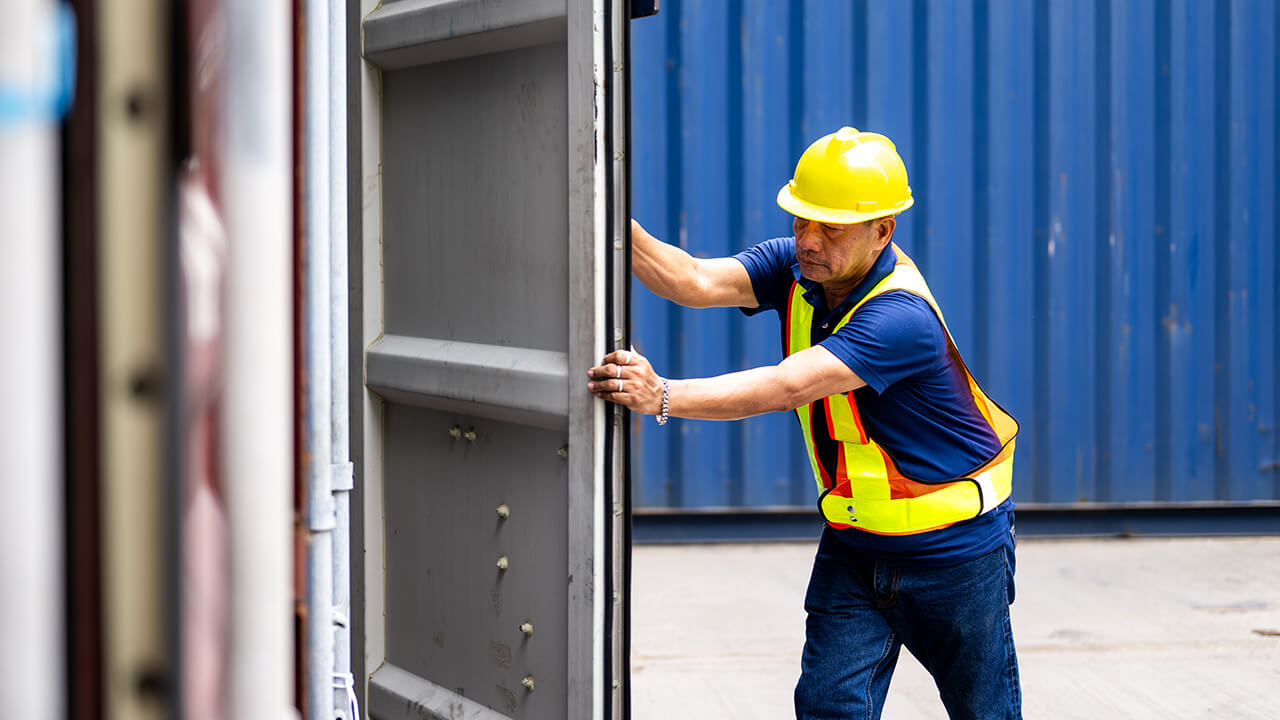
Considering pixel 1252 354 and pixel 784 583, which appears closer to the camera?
pixel 784 583

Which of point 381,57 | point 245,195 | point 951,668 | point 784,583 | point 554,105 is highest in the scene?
point 381,57

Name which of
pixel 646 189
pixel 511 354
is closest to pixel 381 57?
pixel 511 354

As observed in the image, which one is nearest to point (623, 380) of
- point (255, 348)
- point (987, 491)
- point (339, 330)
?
point (339, 330)

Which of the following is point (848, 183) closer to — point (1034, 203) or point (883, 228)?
point (883, 228)

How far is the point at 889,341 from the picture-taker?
2682 mm

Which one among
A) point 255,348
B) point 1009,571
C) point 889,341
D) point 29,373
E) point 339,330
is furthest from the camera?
point 1009,571

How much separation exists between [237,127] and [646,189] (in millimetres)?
5279

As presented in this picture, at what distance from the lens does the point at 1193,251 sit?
6469 millimetres

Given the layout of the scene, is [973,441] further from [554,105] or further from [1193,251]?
[1193,251]

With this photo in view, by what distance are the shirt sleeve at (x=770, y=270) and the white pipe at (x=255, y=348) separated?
2.28 meters

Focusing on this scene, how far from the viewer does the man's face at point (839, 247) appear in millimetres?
2781

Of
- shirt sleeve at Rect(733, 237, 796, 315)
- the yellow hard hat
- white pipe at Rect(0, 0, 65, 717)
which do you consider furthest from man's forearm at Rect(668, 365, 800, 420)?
white pipe at Rect(0, 0, 65, 717)

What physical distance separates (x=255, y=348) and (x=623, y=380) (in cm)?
130

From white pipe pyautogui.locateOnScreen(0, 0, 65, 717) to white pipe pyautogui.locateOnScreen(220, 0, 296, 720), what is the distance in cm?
14
